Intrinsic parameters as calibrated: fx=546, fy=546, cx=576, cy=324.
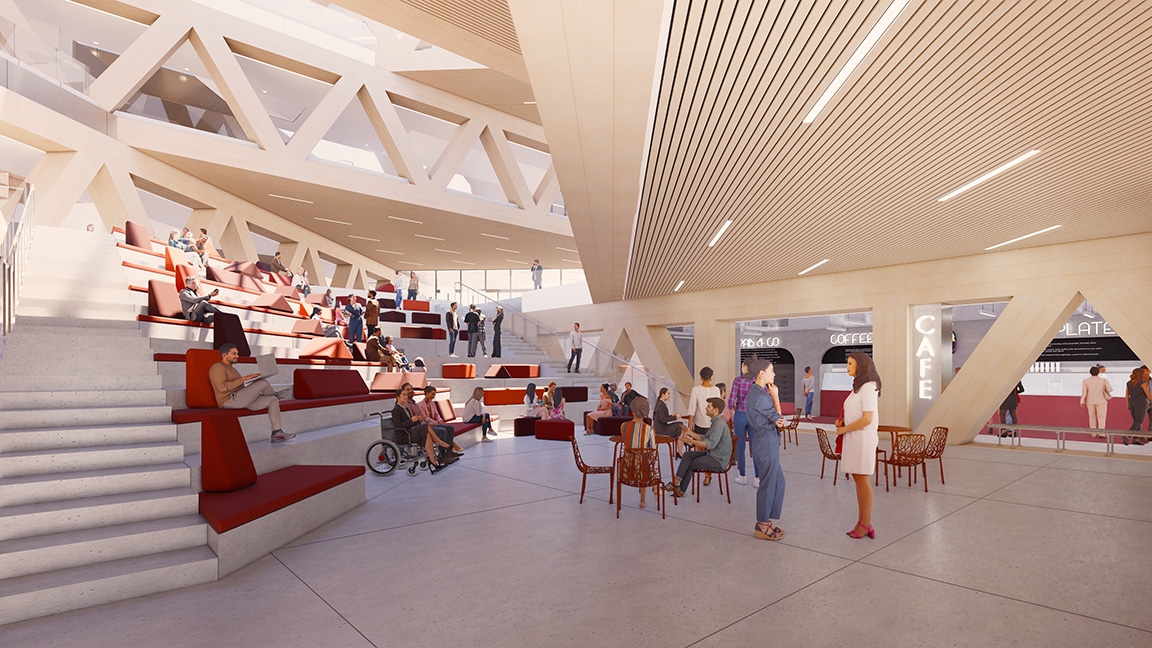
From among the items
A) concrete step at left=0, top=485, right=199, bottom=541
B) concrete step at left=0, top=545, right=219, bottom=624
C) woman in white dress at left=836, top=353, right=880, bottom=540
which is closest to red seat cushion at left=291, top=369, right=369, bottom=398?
concrete step at left=0, top=485, right=199, bottom=541

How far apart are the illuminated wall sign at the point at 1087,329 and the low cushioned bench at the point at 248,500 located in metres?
20.3

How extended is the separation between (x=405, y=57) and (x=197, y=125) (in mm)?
6601

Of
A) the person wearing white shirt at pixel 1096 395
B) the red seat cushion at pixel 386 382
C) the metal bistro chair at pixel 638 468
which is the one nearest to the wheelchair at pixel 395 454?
the red seat cushion at pixel 386 382

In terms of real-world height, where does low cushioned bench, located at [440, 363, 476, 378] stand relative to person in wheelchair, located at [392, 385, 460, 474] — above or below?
above

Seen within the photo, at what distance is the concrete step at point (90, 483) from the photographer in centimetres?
369

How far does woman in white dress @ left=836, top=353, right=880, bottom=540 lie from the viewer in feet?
14.4

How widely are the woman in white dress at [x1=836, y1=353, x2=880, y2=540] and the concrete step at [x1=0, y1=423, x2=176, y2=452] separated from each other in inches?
224

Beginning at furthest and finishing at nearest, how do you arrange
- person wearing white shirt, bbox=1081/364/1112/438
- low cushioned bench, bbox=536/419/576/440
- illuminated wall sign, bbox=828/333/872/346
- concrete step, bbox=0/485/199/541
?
illuminated wall sign, bbox=828/333/872/346 < low cushioned bench, bbox=536/419/576/440 < person wearing white shirt, bbox=1081/364/1112/438 < concrete step, bbox=0/485/199/541

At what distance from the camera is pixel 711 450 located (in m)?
5.74

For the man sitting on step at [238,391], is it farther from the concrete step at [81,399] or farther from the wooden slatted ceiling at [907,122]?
the wooden slatted ceiling at [907,122]

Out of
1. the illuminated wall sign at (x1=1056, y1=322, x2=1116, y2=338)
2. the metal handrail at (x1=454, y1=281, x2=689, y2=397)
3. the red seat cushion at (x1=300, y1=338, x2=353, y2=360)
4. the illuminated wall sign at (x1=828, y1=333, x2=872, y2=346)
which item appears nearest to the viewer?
the red seat cushion at (x1=300, y1=338, x2=353, y2=360)

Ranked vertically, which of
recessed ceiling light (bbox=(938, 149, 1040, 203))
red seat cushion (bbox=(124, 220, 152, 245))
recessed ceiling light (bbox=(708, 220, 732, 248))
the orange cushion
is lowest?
the orange cushion

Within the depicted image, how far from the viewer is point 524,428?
1202 centimetres

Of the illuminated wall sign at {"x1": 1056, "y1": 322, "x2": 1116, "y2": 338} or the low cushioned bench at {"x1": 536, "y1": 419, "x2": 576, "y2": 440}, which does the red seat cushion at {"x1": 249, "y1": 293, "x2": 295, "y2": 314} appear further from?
the illuminated wall sign at {"x1": 1056, "y1": 322, "x2": 1116, "y2": 338}
